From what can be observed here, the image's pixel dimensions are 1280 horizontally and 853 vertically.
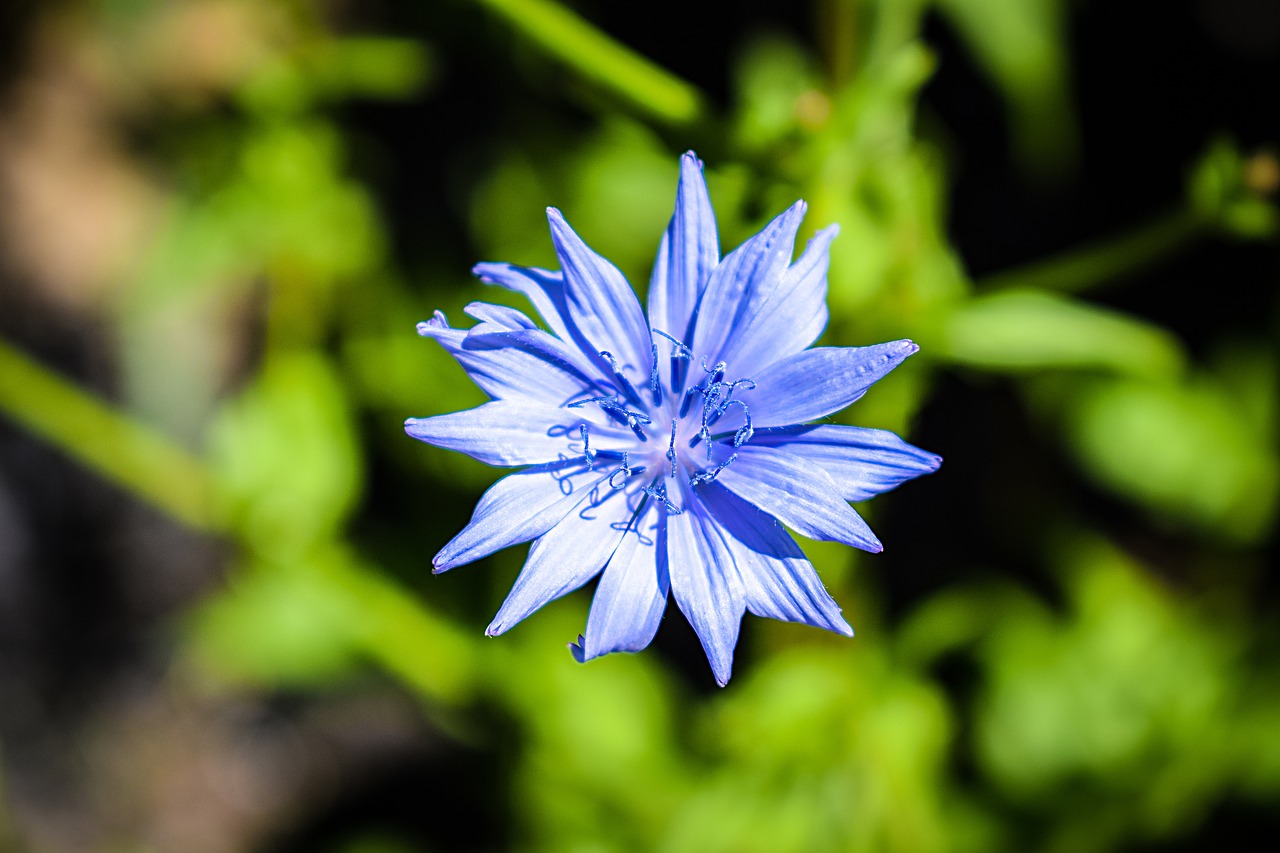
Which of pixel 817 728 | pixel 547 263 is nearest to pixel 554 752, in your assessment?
pixel 817 728

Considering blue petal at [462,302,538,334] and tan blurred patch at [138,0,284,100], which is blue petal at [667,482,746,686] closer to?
blue petal at [462,302,538,334]

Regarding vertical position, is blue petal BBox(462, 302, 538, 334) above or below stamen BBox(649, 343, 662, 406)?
below

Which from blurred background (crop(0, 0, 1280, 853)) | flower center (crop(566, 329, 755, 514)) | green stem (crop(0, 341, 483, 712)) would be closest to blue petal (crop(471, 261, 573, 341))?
flower center (crop(566, 329, 755, 514))

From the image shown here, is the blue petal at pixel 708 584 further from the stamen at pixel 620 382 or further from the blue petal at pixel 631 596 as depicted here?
the stamen at pixel 620 382

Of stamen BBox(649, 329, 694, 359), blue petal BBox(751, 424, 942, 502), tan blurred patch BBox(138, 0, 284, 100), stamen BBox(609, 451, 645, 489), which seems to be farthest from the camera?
tan blurred patch BBox(138, 0, 284, 100)

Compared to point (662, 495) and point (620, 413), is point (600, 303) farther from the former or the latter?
point (662, 495)

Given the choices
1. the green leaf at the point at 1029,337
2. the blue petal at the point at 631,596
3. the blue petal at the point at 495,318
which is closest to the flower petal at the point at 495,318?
the blue petal at the point at 495,318
